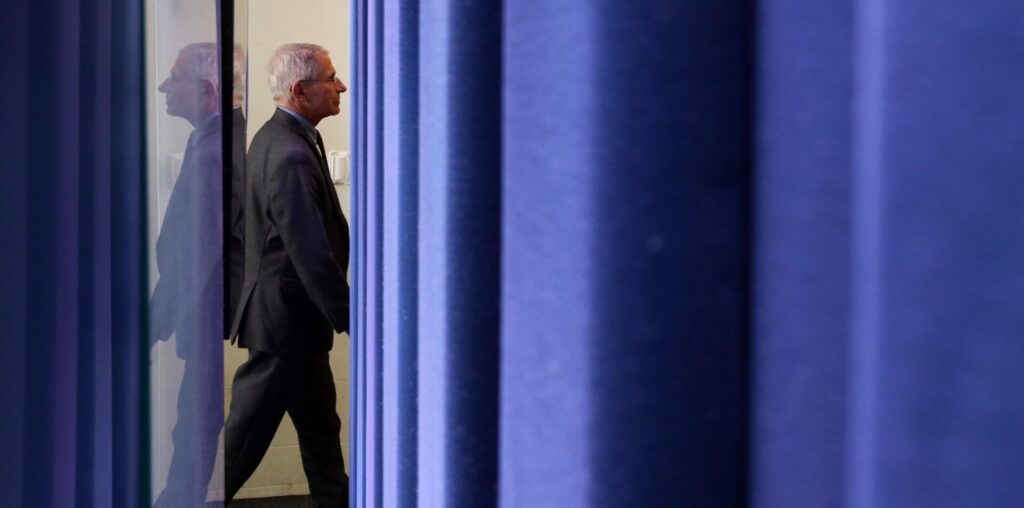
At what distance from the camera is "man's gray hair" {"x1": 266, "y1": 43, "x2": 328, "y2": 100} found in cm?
231

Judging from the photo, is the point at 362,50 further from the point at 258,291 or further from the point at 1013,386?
the point at 258,291

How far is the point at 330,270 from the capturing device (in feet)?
7.16

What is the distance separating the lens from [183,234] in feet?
4.00

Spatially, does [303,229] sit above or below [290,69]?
below

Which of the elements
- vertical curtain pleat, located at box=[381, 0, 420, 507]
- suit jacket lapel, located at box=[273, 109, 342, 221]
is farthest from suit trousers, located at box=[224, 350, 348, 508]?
vertical curtain pleat, located at box=[381, 0, 420, 507]

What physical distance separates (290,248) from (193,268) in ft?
2.99

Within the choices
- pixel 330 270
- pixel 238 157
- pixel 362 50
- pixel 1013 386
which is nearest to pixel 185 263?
pixel 238 157

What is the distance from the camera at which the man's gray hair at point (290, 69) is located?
231 centimetres

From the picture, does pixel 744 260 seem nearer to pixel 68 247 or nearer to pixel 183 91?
pixel 68 247

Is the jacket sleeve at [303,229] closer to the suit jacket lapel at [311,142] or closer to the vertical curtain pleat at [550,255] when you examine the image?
the suit jacket lapel at [311,142]

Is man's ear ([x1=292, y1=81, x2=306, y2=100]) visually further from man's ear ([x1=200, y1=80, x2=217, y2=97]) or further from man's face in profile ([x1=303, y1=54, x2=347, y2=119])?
man's ear ([x1=200, y1=80, x2=217, y2=97])

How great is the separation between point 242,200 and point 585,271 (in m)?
1.48

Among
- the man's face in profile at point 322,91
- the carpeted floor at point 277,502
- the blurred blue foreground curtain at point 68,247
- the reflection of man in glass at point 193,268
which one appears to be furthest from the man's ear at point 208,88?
the carpeted floor at point 277,502

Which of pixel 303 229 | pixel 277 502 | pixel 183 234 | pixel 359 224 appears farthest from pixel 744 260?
pixel 277 502
